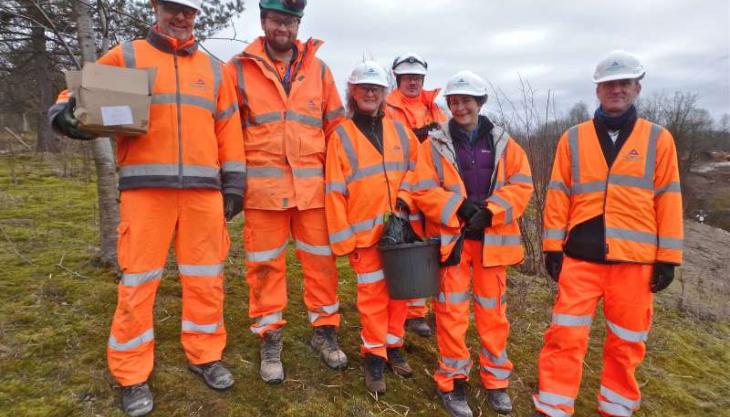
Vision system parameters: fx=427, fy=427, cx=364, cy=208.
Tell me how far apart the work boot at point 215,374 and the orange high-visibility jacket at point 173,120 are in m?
1.22

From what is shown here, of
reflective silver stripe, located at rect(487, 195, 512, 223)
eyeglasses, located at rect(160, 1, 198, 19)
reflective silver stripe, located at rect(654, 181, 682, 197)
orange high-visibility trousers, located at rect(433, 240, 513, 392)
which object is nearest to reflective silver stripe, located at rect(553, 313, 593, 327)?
orange high-visibility trousers, located at rect(433, 240, 513, 392)

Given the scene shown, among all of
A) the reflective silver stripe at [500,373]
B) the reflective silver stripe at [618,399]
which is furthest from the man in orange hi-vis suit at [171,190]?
the reflective silver stripe at [618,399]

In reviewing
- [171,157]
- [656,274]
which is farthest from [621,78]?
[171,157]

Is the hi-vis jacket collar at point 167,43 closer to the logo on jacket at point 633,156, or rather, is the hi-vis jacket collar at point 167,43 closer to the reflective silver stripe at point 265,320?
the reflective silver stripe at point 265,320

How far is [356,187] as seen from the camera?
122 inches

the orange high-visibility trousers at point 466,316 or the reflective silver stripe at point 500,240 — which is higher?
the reflective silver stripe at point 500,240

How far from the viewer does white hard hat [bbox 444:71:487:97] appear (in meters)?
3.00

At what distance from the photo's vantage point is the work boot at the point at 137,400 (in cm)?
251

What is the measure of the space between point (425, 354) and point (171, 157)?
2554 millimetres

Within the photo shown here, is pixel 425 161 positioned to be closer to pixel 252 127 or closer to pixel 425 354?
pixel 252 127

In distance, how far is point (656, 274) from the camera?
2.78 metres

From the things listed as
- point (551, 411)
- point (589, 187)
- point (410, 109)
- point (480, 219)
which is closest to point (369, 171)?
point (480, 219)

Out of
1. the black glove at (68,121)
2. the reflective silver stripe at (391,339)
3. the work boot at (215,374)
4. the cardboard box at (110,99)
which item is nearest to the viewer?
the cardboard box at (110,99)

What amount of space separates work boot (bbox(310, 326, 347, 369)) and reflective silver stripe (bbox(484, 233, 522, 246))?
4.55 feet
